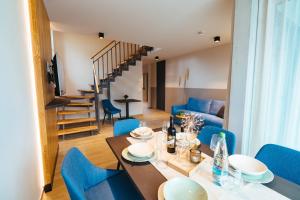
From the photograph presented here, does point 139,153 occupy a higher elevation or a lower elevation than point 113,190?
higher

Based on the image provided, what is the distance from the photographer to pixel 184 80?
618 cm

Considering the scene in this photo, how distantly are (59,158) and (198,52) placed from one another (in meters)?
5.25

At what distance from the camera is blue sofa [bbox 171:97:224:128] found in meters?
3.95

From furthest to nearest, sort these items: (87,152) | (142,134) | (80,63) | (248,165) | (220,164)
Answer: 1. (80,63)
2. (87,152)
3. (142,134)
4. (248,165)
5. (220,164)

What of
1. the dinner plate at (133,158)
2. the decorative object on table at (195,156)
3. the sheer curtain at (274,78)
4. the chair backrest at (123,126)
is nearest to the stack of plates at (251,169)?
the decorative object on table at (195,156)

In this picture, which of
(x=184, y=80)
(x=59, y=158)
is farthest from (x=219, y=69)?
(x=59, y=158)

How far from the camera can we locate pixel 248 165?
1.04m

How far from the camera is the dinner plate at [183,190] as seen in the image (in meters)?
0.78

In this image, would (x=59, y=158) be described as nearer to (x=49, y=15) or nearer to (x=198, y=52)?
(x=49, y=15)

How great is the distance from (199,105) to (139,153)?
416 cm

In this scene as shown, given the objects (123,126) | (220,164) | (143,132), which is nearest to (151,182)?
(220,164)

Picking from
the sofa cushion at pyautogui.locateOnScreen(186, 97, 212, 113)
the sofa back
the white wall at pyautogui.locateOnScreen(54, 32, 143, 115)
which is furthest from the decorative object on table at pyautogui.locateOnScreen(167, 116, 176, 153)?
the white wall at pyautogui.locateOnScreen(54, 32, 143, 115)

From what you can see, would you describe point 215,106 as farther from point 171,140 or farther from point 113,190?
point 113,190

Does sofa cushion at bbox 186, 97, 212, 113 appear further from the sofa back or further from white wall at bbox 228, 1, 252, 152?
white wall at bbox 228, 1, 252, 152
